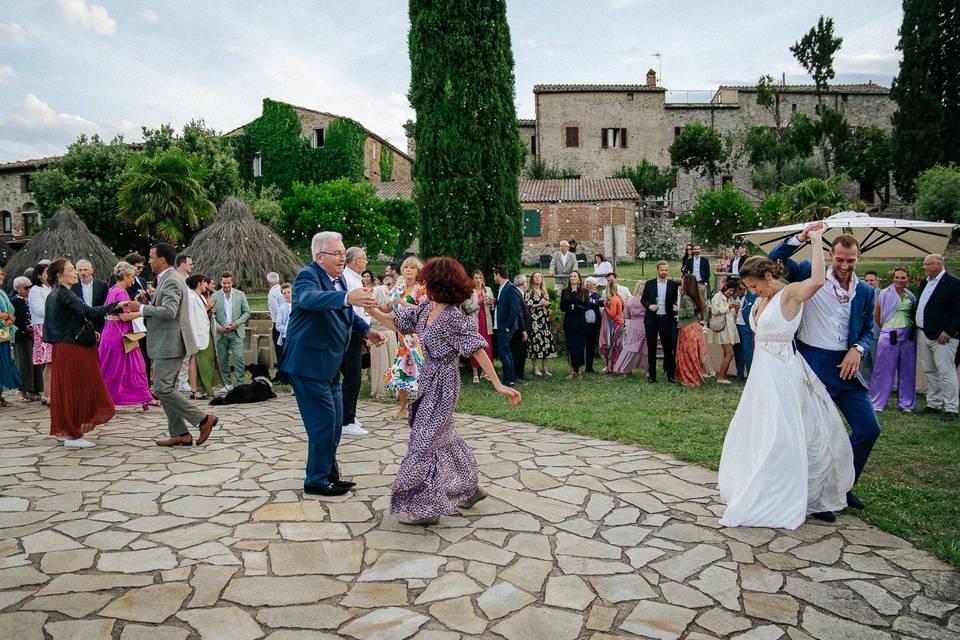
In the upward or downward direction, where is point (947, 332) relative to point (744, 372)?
upward

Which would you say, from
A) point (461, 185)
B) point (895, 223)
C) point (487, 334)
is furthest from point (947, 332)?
point (461, 185)

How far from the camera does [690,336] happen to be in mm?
11289

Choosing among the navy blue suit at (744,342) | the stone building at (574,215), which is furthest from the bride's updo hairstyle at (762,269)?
the stone building at (574,215)

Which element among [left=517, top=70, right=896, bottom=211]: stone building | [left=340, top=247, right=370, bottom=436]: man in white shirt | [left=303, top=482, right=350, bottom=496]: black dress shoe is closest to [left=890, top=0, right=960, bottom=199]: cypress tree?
[left=517, top=70, right=896, bottom=211]: stone building

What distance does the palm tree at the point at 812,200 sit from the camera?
28141mm

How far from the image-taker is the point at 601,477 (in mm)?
6039

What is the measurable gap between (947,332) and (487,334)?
6.68 meters

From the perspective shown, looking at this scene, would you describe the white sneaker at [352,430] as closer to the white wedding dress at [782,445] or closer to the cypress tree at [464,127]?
the white wedding dress at [782,445]

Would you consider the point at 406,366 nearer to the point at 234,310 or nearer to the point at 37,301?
the point at 234,310

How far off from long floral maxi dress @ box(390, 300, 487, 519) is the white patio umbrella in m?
3.21

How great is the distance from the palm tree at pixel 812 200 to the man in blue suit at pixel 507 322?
66.8 ft

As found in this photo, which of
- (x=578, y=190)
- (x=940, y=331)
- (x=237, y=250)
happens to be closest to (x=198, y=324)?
(x=940, y=331)

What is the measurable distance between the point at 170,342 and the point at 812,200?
30.3 m

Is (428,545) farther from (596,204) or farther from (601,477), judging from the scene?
(596,204)
